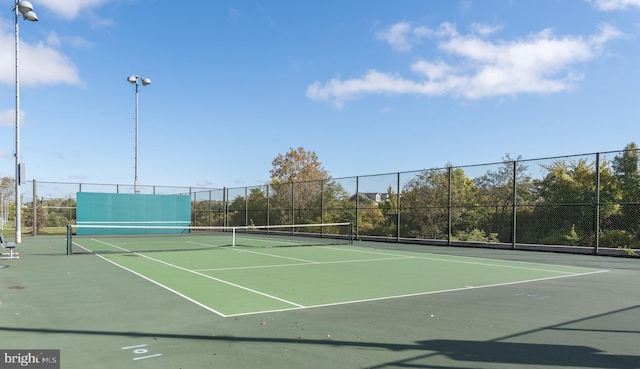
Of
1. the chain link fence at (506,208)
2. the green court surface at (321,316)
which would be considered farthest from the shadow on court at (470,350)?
the chain link fence at (506,208)

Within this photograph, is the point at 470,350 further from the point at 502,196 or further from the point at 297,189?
the point at 297,189

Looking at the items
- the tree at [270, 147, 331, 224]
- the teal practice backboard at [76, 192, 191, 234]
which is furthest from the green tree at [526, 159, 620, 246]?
the teal practice backboard at [76, 192, 191, 234]

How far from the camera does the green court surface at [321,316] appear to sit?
4254 millimetres

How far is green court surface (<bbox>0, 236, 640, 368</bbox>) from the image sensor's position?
167 inches

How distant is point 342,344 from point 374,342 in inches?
13.2

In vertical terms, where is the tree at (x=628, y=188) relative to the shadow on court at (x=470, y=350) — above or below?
above

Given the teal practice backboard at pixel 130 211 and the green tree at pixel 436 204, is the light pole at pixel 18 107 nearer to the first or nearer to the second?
the teal practice backboard at pixel 130 211

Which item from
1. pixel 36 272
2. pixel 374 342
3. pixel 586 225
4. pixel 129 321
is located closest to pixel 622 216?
pixel 586 225

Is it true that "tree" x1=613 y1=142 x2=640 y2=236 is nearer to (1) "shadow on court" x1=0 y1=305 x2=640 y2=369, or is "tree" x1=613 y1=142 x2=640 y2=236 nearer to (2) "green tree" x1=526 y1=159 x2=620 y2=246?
(2) "green tree" x1=526 y1=159 x2=620 y2=246

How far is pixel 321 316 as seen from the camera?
5840mm

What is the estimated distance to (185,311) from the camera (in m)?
6.07

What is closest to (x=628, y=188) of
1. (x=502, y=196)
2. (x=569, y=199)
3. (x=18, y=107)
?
(x=569, y=199)

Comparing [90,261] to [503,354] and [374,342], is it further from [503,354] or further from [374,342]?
[503,354]

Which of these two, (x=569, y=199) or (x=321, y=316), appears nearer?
(x=321, y=316)
